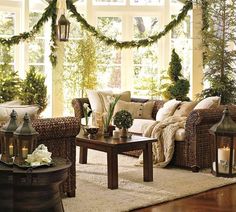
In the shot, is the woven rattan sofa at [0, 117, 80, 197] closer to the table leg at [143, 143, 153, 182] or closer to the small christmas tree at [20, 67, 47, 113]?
the table leg at [143, 143, 153, 182]

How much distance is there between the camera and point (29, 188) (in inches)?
134

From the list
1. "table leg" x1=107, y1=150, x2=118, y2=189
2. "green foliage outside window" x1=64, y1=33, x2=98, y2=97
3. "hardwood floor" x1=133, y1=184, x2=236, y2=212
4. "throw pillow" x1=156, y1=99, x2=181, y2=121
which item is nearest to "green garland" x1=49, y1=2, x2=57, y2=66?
"green foliage outside window" x1=64, y1=33, x2=98, y2=97

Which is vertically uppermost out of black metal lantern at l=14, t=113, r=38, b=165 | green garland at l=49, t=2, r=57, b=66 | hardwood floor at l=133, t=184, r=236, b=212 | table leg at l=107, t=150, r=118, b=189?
green garland at l=49, t=2, r=57, b=66

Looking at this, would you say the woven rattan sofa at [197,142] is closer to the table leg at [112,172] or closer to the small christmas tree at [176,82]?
the table leg at [112,172]

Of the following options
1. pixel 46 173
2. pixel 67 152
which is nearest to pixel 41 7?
pixel 67 152

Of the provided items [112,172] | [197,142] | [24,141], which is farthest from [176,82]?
[24,141]

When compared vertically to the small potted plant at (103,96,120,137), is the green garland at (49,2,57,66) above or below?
above

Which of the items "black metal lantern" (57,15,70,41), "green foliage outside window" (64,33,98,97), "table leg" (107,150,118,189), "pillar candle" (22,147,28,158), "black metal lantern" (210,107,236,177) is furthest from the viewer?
"green foliage outside window" (64,33,98,97)

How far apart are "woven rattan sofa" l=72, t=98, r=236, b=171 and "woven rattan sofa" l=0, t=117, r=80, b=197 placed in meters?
1.84

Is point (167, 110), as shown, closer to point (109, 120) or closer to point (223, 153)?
point (109, 120)

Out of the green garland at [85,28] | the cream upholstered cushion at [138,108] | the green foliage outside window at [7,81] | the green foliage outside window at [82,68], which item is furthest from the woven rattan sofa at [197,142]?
the green garland at [85,28]

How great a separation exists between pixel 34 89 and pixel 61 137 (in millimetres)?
4580

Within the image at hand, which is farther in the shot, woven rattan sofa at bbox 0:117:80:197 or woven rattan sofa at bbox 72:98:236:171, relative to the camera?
woven rattan sofa at bbox 72:98:236:171

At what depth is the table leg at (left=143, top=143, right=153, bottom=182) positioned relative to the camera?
544cm
